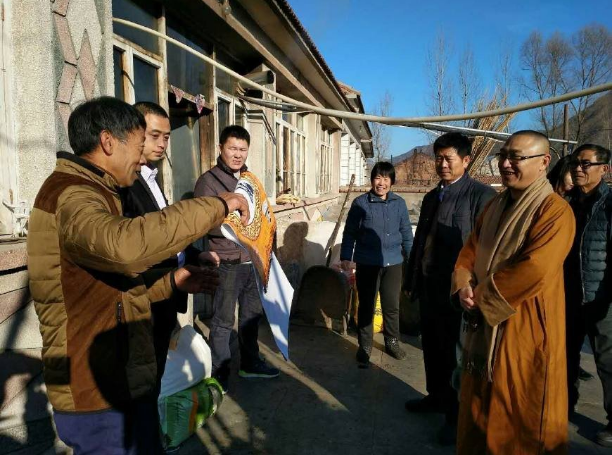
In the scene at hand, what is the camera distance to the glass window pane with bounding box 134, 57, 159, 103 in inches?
141

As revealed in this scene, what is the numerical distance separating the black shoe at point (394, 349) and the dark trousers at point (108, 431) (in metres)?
2.80

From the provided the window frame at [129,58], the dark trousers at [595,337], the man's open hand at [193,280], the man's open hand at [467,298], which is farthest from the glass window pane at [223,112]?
the dark trousers at [595,337]

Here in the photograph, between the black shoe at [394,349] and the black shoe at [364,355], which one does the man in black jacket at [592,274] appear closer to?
the black shoe at [394,349]

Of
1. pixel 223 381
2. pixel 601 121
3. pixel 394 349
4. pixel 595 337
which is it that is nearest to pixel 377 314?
pixel 394 349

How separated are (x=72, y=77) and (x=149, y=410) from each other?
2032 mm

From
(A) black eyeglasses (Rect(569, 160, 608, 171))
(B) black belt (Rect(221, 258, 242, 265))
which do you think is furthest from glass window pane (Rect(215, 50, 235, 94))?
(A) black eyeglasses (Rect(569, 160, 608, 171))

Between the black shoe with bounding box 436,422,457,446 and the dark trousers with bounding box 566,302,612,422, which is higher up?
the dark trousers with bounding box 566,302,612,422

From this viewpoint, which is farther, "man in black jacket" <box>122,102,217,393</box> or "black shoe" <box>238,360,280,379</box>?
"black shoe" <box>238,360,280,379</box>

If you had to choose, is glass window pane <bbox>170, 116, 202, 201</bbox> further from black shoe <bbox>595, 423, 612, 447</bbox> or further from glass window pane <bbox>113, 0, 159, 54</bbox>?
black shoe <bbox>595, 423, 612, 447</bbox>

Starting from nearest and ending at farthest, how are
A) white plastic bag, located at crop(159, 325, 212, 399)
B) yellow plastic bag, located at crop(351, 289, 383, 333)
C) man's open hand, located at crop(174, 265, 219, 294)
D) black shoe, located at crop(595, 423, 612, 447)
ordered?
man's open hand, located at crop(174, 265, 219, 294), white plastic bag, located at crop(159, 325, 212, 399), black shoe, located at crop(595, 423, 612, 447), yellow plastic bag, located at crop(351, 289, 383, 333)

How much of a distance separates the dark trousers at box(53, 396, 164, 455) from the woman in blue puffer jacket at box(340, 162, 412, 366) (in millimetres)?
2493

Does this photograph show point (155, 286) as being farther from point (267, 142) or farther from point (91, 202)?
point (267, 142)

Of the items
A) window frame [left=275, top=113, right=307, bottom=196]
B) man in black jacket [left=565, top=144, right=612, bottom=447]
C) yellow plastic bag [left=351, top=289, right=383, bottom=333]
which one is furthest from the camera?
window frame [left=275, top=113, right=307, bottom=196]

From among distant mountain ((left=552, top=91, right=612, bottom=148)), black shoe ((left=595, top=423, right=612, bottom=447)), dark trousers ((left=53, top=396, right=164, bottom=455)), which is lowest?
black shoe ((left=595, top=423, right=612, bottom=447))
